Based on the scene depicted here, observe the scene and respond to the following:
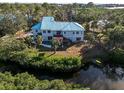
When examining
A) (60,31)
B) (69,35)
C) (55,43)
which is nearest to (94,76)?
(55,43)

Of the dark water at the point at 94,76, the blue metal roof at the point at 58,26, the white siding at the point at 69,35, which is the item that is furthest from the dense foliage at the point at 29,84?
the blue metal roof at the point at 58,26

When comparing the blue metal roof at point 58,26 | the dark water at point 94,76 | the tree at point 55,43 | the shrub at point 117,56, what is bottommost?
the dark water at point 94,76

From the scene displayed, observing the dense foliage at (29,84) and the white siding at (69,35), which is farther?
the white siding at (69,35)

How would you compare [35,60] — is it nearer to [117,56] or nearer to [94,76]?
[94,76]

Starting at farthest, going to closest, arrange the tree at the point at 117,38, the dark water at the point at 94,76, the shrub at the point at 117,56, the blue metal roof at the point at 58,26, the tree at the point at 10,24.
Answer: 1. the tree at the point at 10,24
2. the blue metal roof at the point at 58,26
3. the tree at the point at 117,38
4. the shrub at the point at 117,56
5. the dark water at the point at 94,76

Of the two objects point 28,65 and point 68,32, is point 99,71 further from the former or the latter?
point 68,32

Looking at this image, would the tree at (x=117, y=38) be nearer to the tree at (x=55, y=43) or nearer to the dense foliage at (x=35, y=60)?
the dense foliage at (x=35, y=60)

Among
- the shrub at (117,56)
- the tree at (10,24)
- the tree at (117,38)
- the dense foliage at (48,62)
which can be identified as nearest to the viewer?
the dense foliage at (48,62)

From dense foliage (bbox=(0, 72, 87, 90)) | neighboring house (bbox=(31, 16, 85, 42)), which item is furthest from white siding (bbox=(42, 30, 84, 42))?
dense foliage (bbox=(0, 72, 87, 90))
